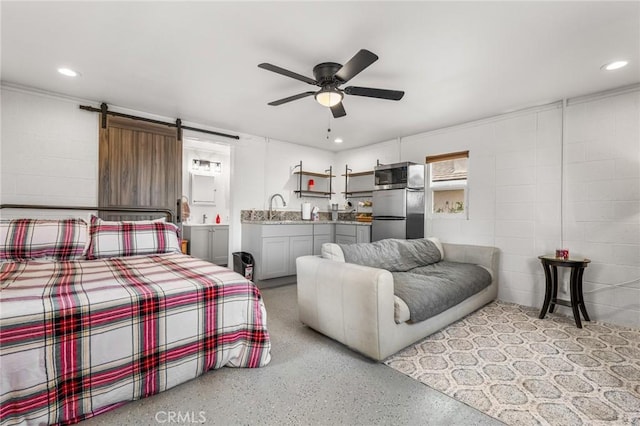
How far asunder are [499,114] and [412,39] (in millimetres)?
2238

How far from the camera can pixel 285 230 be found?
4.30m

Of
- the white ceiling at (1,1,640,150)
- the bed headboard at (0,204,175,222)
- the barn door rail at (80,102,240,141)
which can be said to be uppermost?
Answer: the white ceiling at (1,1,640,150)

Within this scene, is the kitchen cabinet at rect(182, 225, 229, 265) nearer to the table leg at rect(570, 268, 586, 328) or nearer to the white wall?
the white wall

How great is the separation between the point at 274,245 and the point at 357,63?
9.42ft

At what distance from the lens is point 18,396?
4.01 feet

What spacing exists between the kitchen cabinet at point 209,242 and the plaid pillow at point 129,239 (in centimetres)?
242

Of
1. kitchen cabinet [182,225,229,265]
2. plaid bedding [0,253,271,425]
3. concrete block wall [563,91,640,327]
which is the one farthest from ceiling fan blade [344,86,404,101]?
kitchen cabinet [182,225,229,265]

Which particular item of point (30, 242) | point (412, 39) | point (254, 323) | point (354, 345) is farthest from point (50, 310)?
point (412, 39)

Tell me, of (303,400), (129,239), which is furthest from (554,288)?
(129,239)

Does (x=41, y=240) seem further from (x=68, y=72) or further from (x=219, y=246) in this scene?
(x=219, y=246)

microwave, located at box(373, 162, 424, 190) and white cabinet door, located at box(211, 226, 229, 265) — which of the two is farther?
white cabinet door, located at box(211, 226, 229, 265)

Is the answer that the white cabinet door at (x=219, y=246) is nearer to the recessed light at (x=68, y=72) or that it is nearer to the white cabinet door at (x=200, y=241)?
the white cabinet door at (x=200, y=241)

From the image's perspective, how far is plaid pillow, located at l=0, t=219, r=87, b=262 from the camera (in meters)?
2.32

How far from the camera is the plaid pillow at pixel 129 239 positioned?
2.58 metres
